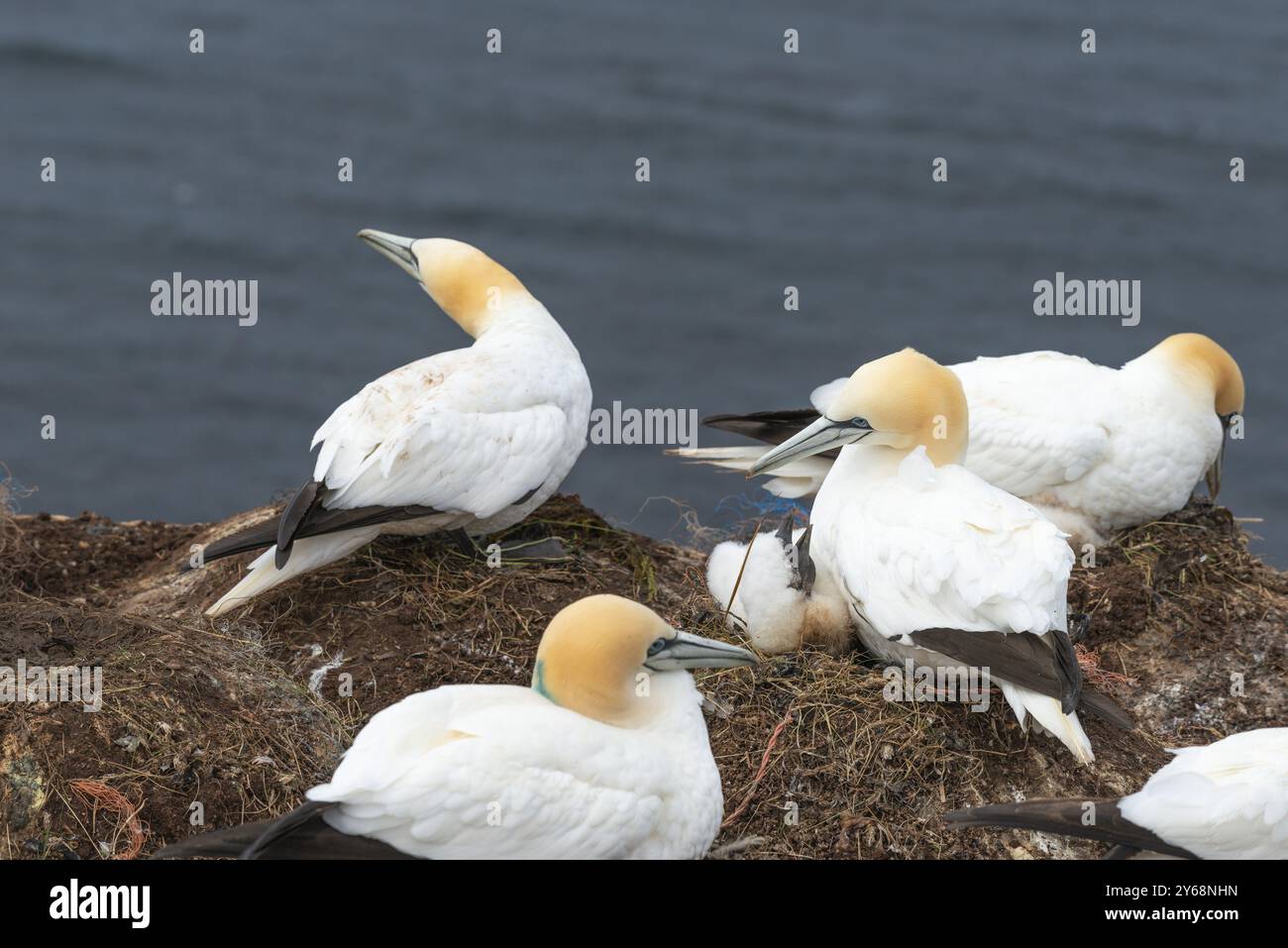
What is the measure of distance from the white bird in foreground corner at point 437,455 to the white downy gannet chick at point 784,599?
85 centimetres

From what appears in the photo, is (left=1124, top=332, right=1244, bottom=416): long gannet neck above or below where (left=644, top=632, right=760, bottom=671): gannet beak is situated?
above

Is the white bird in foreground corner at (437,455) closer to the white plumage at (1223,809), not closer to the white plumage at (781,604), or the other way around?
the white plumage at (781,604)

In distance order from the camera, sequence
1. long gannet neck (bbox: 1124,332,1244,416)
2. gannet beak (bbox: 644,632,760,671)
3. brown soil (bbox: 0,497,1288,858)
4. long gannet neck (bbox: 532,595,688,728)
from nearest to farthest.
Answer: long gannet neck (bbox: 532,595,688,728), gannet beak (bbox: 644,632,760,671), brown soil (bbox: 0,497,1288,858), long gannet neck (bbox: 1124,332,1244,416)

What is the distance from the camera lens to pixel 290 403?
1389cm

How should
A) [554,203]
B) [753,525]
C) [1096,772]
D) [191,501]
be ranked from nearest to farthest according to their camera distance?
[1096,772] → [753,525] → [191,501] → [554,203]

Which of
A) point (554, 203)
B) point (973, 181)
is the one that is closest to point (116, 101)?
point (554, 203)

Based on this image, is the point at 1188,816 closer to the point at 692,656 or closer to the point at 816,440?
the point at 692,656

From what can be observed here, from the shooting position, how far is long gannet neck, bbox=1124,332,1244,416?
7.37m

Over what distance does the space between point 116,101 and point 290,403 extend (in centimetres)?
480

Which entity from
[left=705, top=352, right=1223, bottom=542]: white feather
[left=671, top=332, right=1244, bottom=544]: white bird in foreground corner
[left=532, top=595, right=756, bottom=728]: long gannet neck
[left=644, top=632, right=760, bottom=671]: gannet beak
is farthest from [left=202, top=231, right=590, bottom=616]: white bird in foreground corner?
[left=644, top=632, right=760, bottom=671]: gannet beak

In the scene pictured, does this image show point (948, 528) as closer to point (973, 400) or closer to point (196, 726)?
point (973, 400)

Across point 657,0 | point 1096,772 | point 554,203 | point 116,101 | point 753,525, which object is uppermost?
point 657,0

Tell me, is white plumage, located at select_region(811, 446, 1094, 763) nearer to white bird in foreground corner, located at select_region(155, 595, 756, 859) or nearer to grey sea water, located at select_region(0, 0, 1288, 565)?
white bird in foreground corner, located at select_region(155, 595, 756, 859)

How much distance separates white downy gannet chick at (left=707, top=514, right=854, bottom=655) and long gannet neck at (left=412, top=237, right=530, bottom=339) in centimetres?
162
